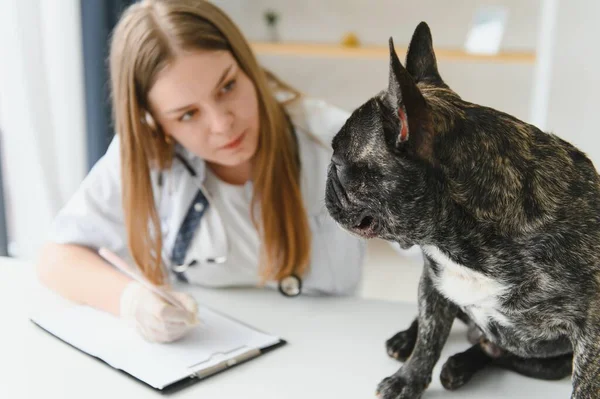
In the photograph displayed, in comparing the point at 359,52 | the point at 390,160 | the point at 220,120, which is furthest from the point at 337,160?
the point at 359,52

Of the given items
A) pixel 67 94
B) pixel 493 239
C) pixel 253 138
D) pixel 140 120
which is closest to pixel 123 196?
pixel 140 120

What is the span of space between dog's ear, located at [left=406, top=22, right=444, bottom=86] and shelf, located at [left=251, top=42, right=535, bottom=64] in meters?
1.71

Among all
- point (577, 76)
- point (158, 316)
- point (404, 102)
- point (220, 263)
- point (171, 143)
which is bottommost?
point (220, 263)

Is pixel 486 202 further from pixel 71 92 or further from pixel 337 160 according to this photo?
pixel 71 92

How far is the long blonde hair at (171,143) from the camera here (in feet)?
4.05

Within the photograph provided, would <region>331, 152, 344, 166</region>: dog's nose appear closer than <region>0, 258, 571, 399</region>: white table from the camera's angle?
Yes

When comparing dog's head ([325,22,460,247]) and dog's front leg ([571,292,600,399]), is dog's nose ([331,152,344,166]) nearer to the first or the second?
dog's head ([325,22,460,247])

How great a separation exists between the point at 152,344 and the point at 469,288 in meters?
0.55

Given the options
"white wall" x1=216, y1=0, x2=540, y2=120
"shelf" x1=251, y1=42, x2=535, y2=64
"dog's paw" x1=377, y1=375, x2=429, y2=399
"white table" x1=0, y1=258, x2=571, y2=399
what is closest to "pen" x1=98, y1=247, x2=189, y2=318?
"white table" x1=0, y1=258, x2=571, y2=399

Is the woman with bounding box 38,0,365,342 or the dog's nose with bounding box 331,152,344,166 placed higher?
the dog's nose with bounding box 331,152,344,166

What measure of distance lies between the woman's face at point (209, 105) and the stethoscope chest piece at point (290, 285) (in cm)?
27

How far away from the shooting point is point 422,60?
83 cm

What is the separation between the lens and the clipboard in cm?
95

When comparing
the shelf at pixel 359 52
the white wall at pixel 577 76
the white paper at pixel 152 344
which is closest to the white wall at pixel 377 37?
the shelf at pixel 359 52
